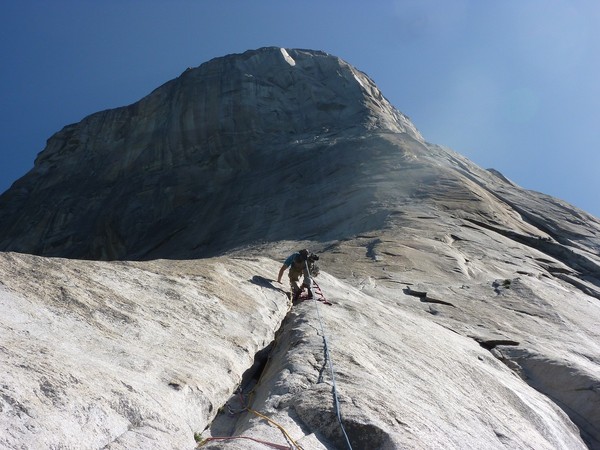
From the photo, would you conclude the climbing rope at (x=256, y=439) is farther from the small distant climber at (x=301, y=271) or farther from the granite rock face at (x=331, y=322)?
the small distant climber at (x=301, y=271)

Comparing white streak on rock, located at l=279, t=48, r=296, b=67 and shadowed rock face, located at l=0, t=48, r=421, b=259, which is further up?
white streak on rock, located at l=279, t=48, r=296, b=67

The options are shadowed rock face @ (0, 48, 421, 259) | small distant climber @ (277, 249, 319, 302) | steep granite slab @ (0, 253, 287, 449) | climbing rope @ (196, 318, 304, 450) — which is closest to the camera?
steep granite slab @ (0, 253, 287, 449)

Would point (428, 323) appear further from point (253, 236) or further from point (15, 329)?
point (253, 236)

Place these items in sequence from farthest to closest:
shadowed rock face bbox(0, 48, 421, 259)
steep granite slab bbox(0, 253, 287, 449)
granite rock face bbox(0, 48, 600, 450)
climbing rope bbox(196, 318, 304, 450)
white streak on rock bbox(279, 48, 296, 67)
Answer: white streak on rock bbox(279, 48, 296, 67) → shadowed rock face bbox(0, 48, 421, 259) → granite rock face bbox(0, 48, 600, 450) → climbing rope bbox(196, 318, 304, 450) → steep granite slab bbox(0, 253, 287, 449)

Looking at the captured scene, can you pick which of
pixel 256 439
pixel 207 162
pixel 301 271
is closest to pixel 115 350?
pixel 256 439

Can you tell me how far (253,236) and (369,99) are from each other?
26.8m

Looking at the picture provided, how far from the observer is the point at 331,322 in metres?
9.71

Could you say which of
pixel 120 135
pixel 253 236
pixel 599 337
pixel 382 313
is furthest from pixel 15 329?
pixel 120 135

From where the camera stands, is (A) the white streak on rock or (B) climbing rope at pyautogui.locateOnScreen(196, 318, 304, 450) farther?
(A) the white streak on rock

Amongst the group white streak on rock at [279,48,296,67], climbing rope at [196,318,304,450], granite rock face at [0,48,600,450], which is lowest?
climbing rope at [196,318,304,450]

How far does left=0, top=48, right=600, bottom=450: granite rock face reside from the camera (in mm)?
5570

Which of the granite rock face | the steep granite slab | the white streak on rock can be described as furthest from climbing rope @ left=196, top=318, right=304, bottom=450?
the white streak on rock

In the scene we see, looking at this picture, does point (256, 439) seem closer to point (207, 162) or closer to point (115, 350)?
point (115, 350)

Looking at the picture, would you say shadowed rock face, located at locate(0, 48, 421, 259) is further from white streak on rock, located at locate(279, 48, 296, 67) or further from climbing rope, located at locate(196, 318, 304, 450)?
climbing rope, located at locate(196, 318, 304, 450)
